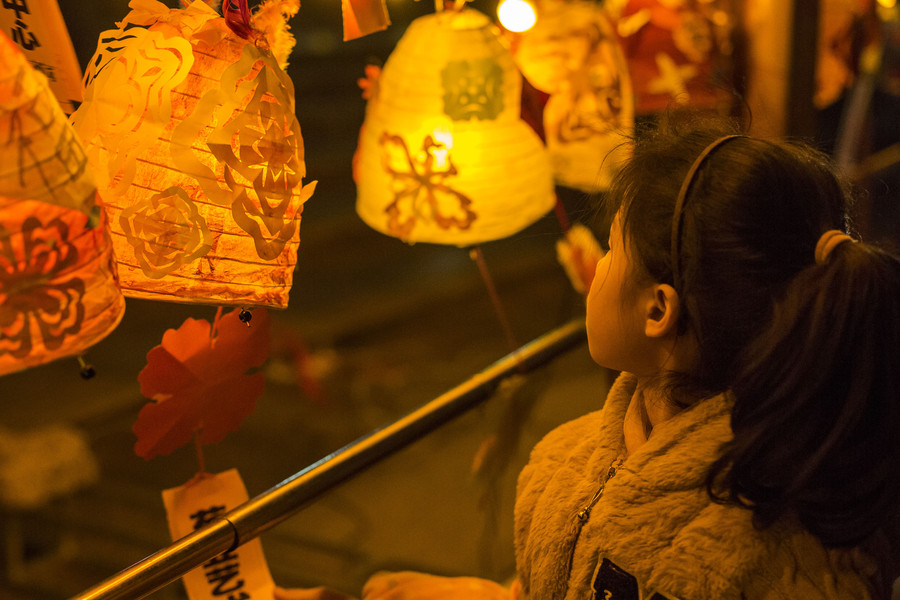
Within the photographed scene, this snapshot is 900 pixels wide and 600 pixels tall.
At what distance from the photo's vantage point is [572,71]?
1229 mm

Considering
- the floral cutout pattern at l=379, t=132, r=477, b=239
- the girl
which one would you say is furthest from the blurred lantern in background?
the girl

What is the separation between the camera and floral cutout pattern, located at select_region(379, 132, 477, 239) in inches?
40.3

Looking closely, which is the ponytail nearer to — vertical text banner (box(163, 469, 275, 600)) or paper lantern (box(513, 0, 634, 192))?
vertical text banner (box(163, 469, 275, 600))

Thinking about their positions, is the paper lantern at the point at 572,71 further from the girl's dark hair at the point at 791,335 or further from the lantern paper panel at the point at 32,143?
the lantern paper panel at the point at 32,143

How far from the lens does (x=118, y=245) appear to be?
68 centimetres

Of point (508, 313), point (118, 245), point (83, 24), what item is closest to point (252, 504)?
point (118, 245)

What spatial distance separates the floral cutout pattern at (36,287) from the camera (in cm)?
54

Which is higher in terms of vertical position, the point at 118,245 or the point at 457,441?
the point at 118,245

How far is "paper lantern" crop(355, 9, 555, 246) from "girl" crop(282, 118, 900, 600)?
29cm

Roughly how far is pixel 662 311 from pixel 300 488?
0.42 meters

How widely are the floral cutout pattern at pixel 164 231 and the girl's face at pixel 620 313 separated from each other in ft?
1.21

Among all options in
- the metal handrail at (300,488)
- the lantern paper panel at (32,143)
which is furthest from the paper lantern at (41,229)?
the metal handrail at (300,488)

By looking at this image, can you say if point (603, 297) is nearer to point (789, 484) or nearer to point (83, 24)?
point (789, 484)

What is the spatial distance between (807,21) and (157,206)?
1.60 m
